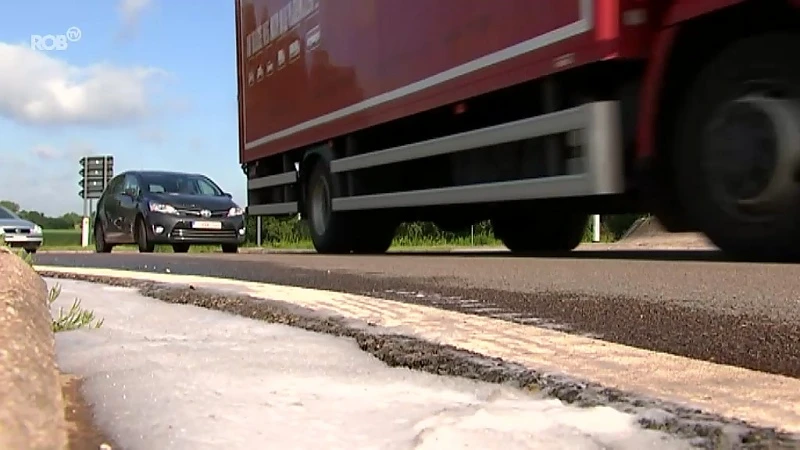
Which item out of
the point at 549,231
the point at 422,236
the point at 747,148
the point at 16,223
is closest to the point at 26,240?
the point at 16,223

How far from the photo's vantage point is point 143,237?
12883 mm

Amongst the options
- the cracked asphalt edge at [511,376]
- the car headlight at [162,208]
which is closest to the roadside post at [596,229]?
the car headlight at [162,208]

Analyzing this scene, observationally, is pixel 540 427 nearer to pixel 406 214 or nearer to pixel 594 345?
pixel 594 345

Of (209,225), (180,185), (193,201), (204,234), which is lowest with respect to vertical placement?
(204,234)

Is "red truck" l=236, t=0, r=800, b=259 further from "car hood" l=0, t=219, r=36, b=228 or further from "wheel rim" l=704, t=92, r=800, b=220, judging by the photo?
"car hood" l=0, t=219, r=36, b=228

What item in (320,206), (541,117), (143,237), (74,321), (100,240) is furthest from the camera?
(100,240)

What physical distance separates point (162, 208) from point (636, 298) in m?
10.7

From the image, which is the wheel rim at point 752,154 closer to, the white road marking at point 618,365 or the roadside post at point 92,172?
the white road marking at point 618,365

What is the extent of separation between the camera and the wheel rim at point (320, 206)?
8.90 meters

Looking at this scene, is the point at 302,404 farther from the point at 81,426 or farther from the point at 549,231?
the point at 549,231

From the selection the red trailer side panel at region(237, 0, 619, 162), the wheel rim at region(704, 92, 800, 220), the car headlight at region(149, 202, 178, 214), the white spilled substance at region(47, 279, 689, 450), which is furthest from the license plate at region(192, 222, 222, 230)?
the white spilled substance at region(47, 279, 689, 450)

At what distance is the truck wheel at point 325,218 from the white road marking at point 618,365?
647 centimetres

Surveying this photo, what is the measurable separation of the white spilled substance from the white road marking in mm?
137

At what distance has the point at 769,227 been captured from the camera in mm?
4137
